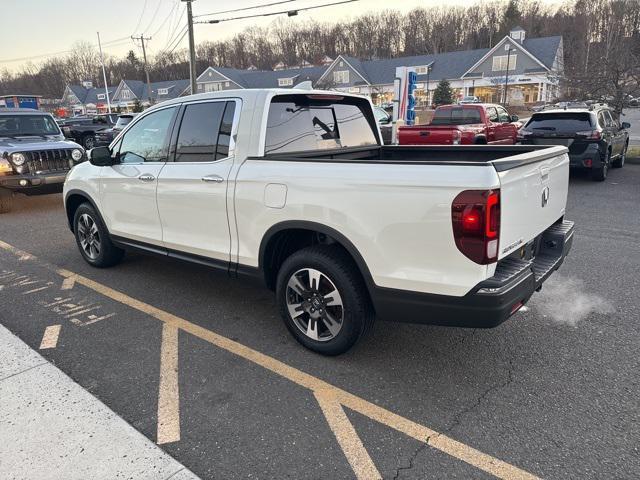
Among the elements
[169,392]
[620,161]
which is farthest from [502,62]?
[169,392]

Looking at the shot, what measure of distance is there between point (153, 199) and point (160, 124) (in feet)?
2.32

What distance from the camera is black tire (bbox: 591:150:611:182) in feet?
34.1

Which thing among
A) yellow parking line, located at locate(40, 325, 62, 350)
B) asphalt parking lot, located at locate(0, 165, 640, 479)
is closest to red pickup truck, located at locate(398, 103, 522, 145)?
asphalt parking lot, located at locate(0, 165, 640, 479)

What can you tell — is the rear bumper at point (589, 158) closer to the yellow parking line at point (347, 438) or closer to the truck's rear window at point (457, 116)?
the truck's rear window at point (457, 116)

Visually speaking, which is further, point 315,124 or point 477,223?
point 315,124

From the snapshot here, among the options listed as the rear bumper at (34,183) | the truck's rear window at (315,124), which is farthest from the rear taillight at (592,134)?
the rear bumper at (34,183)

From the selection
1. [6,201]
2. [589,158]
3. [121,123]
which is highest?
[121,123]

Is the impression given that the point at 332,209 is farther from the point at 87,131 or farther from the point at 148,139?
the point at 87,131

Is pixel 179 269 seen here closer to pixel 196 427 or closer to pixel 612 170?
pixel 196 427

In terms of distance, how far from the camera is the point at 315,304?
3.38 metres

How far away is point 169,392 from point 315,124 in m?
2.41

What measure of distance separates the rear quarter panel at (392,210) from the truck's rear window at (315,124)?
1.58 feet

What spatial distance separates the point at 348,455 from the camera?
246cm

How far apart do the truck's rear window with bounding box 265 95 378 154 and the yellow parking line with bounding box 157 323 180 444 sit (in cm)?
167
